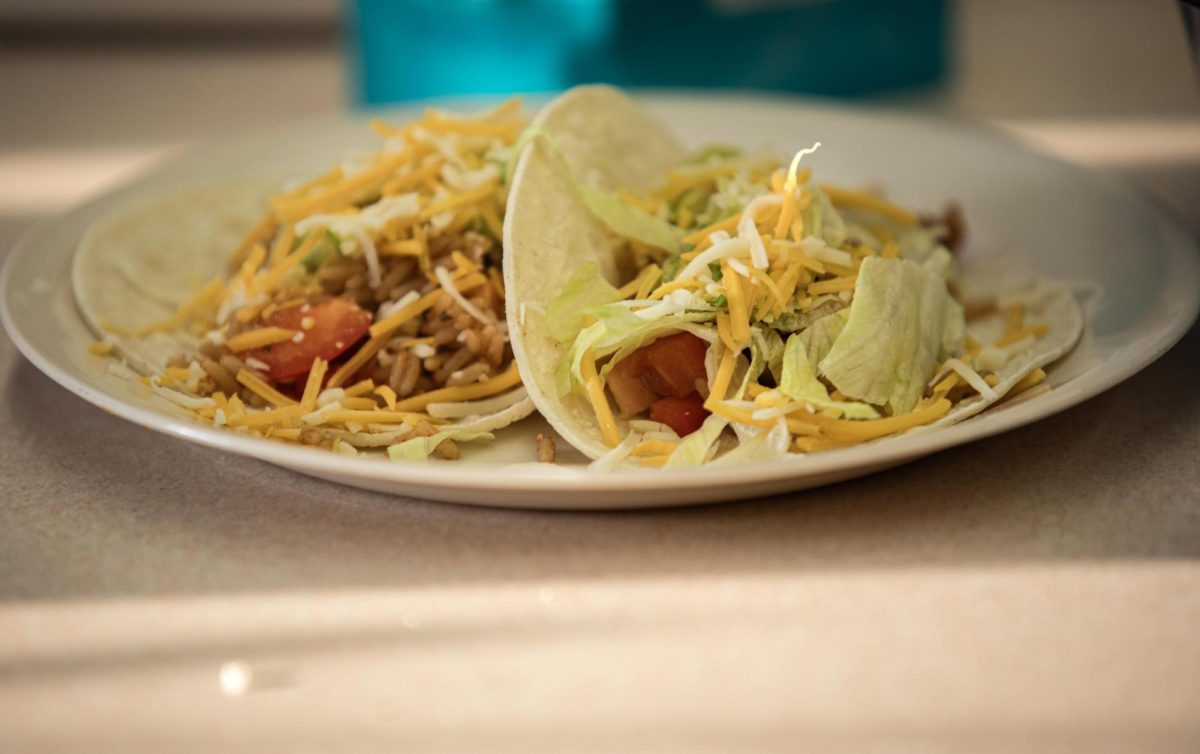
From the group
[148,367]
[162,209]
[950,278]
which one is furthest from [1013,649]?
[162,209]

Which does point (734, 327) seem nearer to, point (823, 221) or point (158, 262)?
point (823, 221)

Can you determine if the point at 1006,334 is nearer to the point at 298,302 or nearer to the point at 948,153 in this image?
the point at 948,153

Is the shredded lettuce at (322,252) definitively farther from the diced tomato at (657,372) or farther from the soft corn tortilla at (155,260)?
the diced tomato at (657,372)

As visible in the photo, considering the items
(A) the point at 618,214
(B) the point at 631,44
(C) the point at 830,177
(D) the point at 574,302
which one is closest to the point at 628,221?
(A) the point at 618,214

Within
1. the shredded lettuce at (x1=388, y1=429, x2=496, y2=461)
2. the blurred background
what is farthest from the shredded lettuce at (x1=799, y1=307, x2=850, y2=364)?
the blurred background

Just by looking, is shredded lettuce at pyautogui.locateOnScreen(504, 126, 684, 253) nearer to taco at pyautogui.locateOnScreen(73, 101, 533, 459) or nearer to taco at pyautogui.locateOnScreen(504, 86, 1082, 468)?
taco at pyautogui.locateOnScreen(504, 86, 1082, 468)

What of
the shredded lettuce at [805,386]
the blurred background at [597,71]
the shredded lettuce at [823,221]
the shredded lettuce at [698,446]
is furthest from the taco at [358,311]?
Result: the blurred background at [597,71]
